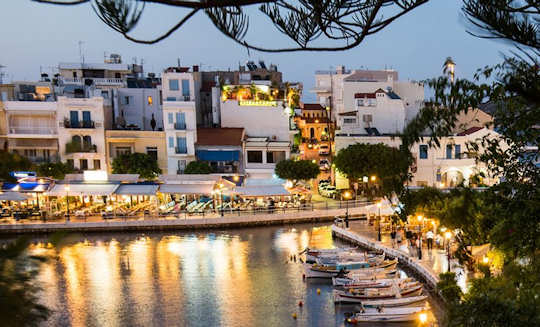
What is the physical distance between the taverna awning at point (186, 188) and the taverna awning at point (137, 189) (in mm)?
403

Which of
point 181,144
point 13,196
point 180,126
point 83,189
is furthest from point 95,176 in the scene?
point 180,126

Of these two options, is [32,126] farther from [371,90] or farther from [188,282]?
[371,90]

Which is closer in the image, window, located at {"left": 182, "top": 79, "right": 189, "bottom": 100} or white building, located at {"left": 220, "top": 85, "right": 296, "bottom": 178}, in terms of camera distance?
window, located at {"left": 182, "top": 79, "right": 189, "bottom": 100}

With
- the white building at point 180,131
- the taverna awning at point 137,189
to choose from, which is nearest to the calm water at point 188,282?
the taverna awning at point 137,189

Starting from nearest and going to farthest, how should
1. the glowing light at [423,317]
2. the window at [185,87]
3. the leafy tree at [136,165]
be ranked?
the glowing light at [423,317]
the leafy tree at [136,165]
the window at [185,87]

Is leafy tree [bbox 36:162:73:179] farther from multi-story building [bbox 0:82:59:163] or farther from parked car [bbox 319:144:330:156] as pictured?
parked car [bbox 319:144:330:156]

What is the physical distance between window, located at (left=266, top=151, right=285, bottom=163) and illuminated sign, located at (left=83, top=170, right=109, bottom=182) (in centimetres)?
809

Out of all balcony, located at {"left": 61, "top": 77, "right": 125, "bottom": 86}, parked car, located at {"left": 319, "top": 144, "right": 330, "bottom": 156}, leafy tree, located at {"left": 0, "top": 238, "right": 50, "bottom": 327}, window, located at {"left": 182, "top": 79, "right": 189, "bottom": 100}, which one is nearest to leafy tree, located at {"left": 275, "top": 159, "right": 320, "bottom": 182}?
window, located at {"left": 182, "top": 79, "right": 189, "bottom": 100}

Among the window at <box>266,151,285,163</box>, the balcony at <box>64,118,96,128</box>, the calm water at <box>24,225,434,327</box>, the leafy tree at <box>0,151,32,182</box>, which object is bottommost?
the calm water at <box>24,225,434,327</box>

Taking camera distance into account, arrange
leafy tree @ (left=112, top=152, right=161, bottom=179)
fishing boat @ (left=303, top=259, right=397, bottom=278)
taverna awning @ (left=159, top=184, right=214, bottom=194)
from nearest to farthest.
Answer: fishing boat @ (left=303, top=259, right=397, bottom=278) < taverna awning @ (left=159, top=184, right=214, bottom=194) < leafy tree @ (left=112, top=152, right=161, bottom=179)

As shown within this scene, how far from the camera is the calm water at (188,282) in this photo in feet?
40.5

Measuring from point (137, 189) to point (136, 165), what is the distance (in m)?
2.85

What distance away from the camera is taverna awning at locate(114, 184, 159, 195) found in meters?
22.5

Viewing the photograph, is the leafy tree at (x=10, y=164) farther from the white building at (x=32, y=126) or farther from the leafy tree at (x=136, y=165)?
the white building at (x=32, y=126)
